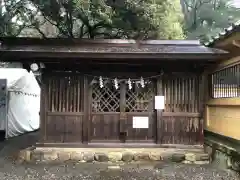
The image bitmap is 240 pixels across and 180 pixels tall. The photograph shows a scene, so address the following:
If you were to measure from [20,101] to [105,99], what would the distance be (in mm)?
7051

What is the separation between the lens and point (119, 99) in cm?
964

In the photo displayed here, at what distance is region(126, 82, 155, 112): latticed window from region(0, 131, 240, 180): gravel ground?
67.1 inches

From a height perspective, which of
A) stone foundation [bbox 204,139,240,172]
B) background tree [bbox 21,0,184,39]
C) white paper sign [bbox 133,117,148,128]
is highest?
background tree [bbox 21,0,184,39]

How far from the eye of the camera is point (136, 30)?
12.7 metres

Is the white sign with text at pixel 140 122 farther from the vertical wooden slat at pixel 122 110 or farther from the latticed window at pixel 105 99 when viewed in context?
the latticed window at pixel 105 99

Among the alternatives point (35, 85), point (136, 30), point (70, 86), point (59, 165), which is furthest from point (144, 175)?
point (35, 85)

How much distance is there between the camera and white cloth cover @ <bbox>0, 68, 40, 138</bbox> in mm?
14134

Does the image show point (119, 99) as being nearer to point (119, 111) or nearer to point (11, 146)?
point (119, 111)

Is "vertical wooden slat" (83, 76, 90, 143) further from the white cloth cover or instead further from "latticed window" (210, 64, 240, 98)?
the white cloth cover

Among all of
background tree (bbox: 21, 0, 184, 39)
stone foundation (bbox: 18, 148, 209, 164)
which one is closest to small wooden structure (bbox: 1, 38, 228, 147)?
stone foundation (bbox: 18, 148, 209, 164)

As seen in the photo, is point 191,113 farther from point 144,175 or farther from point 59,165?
point 59,165

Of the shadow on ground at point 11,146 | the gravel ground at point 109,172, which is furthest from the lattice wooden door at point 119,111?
the shadow on ground at point 11,146

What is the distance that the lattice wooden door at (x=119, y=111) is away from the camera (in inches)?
378

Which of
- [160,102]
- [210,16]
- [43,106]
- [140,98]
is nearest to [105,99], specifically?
[140,98]
